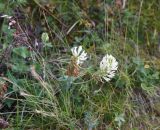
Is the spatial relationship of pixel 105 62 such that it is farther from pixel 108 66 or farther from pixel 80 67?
pixel 80 67

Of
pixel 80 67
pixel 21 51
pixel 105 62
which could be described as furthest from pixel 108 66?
pixel 21 51

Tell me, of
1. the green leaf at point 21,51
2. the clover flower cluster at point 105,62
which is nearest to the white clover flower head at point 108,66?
the clover flower cluster at point 105,62

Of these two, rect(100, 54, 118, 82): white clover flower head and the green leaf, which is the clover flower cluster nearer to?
rect(100, 54, 118, 82): white clover flower head

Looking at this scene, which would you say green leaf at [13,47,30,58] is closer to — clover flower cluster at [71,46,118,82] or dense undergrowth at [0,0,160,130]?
dense undergrowth at [0,0,160,130]

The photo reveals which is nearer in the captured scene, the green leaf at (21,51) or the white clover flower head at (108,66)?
the white clover flower head at (108,66)

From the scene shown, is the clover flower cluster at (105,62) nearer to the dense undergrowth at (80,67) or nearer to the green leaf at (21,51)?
the dense undergrowth at (80,67)

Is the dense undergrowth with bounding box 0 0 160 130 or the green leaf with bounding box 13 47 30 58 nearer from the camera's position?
the dense undergrowth with bounding box 0 0 160 130

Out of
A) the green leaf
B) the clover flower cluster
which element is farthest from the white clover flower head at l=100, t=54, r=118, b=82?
the green leaf

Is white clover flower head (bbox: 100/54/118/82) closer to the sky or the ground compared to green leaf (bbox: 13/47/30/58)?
closer to the ground

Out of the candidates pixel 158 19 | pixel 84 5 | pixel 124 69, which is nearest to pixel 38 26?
pixel 84 5

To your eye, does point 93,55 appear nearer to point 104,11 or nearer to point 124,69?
point 124,69
